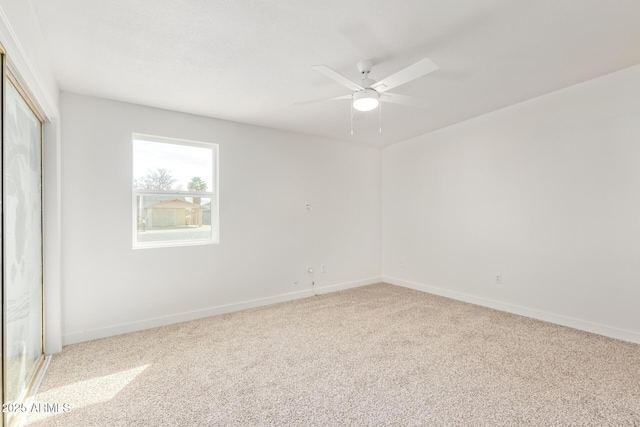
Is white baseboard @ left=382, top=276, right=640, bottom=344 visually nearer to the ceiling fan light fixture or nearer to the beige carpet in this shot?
the beige carpet

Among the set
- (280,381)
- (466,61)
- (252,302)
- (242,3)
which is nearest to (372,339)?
(280,381)

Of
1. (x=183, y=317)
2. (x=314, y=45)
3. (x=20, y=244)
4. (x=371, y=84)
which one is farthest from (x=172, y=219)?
(x=371, y=84)

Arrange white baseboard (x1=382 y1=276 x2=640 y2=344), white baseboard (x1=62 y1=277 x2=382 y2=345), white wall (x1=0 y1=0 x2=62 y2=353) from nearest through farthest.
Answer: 1. white wall (x1=0 y1=0 x2=62 y2=353)
2. white baseboard (x1=382 y1=276 x2=640 y2=344)
3. white baseboard (x1=62 y1=277 x2=382 y2=345)

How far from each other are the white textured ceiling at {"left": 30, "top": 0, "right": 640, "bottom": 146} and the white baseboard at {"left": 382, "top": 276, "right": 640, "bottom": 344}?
2.45m

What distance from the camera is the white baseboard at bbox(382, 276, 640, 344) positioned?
2.84 meters

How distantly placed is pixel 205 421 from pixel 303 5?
102 inches

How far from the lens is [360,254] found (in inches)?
205

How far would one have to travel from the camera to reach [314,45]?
7.39 ft

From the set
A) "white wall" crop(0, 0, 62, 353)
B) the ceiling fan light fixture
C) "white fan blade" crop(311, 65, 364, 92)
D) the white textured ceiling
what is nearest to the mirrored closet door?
"white wall" crop(0, 0, 62, 353)

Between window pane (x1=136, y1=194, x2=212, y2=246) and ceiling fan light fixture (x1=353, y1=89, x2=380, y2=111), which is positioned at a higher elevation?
ceiling fan light fixture (x1=353, y1=89, x2=380, y2=111)

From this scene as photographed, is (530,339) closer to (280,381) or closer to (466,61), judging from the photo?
(280,381)

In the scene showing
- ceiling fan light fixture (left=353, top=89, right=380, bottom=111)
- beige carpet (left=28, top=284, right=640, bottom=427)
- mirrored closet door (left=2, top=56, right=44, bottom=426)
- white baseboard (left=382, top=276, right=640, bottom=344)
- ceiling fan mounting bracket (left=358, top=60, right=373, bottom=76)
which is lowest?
beige carpet (left=28, top=284, right=640, bottom=427)

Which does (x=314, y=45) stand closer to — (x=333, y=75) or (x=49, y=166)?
(x=333, y=75)

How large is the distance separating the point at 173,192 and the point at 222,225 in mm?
695
